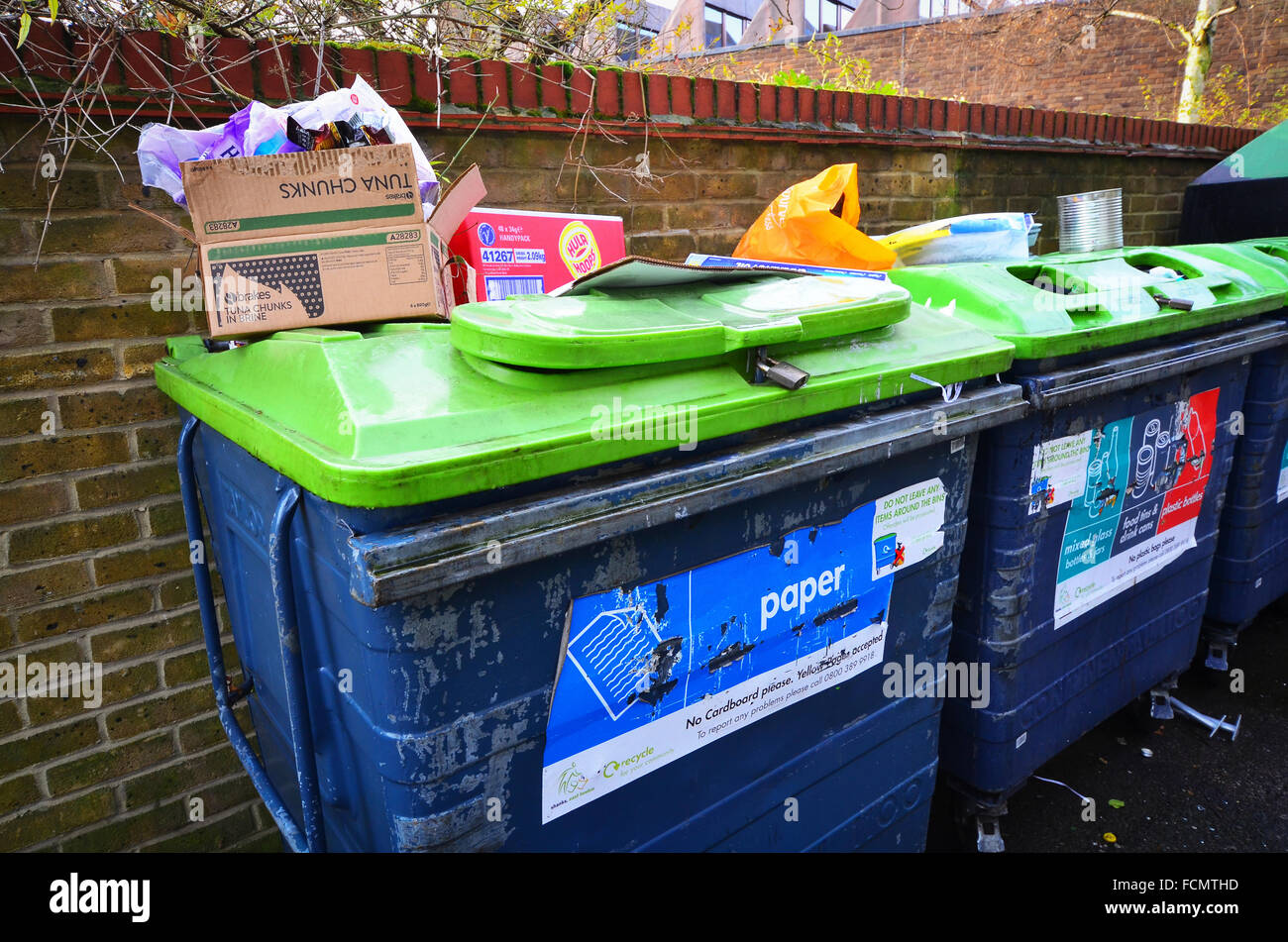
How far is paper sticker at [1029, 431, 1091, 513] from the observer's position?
1.96 metres

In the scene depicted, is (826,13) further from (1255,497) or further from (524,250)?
(524,250)

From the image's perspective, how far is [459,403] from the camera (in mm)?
1199

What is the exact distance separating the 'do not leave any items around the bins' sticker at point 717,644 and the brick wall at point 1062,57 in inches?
427

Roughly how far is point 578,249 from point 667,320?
962 millimetres

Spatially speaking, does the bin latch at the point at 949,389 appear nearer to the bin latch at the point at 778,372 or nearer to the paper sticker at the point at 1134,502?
the bin latch at the point at 778,372

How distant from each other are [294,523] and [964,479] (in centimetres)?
137

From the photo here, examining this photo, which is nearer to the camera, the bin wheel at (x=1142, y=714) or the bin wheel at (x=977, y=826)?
the bin wheel at (x=977, y=826)

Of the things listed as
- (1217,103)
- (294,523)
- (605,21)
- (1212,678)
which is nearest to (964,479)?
(294,523)

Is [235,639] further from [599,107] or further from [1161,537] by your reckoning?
[1161,537]

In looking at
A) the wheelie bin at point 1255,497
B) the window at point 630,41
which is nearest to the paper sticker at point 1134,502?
the wheelie bin at point 1255,497

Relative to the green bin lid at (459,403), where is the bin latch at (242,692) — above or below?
below

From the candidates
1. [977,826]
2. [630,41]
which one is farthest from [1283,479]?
[630,41]

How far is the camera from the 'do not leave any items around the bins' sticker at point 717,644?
131cm

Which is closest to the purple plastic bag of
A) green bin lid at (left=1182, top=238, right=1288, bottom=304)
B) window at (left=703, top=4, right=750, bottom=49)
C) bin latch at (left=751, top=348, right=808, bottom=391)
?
bin latch at (left=751, top=348, right=808, bottom=391)
